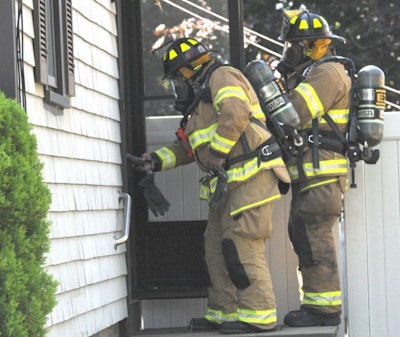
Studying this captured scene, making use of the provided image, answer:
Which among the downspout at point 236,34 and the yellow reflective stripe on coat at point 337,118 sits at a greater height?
the downspout at point 236,34

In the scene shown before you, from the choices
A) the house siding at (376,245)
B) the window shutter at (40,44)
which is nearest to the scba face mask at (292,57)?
the house siding at (376,245)

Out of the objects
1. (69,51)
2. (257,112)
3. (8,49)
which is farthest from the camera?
(257,112)

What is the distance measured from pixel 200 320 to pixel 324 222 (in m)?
1.13

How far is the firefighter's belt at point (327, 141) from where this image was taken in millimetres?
8250

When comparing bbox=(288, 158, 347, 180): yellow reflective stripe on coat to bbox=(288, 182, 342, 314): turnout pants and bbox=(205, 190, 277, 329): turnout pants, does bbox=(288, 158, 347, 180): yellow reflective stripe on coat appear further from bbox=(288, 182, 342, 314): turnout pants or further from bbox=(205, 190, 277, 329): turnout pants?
bbox=(205, 190, 277, 329): turnout pants

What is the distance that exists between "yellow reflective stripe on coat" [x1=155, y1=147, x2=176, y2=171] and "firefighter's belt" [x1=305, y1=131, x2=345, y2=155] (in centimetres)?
99

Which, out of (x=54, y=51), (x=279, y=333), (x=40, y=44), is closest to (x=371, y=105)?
(x=279, y=333)

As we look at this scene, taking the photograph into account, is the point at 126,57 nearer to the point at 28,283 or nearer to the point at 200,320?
the point at 200,320

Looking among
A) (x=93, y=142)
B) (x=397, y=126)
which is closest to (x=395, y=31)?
(x=397, y=126)

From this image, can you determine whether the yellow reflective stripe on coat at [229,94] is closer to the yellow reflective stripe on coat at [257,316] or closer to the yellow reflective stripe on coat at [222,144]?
the yellow reflective stripe on coat at [222,144]

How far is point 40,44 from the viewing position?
6.41 meters

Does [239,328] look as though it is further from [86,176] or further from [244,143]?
[86,176]

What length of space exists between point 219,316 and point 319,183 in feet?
3.84

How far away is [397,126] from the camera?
880 cm
